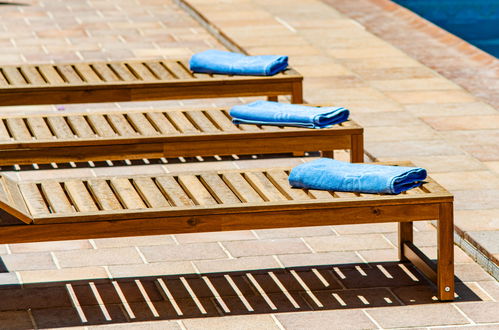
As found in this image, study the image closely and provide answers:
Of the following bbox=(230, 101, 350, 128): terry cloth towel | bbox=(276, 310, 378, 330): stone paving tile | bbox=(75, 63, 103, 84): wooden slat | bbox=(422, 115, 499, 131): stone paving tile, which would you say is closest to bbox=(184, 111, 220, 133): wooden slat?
bbox=(230, 101, 350, 128): terry cloth towel

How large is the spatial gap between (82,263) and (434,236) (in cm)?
203

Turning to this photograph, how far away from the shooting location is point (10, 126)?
741cm

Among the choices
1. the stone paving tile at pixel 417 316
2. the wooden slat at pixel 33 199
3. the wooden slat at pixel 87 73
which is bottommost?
the stone paving tile at pixel 417 316

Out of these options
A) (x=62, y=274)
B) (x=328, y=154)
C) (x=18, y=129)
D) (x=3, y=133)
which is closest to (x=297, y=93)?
(x=328, y=154)

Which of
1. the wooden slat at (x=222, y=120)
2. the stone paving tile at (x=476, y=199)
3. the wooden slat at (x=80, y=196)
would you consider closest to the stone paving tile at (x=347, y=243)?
the stone paving tile at (x=476, y=199)

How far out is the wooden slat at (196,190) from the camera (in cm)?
555

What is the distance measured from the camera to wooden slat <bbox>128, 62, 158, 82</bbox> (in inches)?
330

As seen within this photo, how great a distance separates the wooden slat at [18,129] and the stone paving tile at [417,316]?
9.21 ft

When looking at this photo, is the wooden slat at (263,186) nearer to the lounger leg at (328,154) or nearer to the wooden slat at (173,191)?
the wooden slat at (173,191)

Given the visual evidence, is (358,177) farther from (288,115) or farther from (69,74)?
(69,74)

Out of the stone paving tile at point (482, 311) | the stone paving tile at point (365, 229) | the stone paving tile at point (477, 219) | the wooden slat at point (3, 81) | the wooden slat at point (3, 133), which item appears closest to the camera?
the stone paving tile at point (482, 311)

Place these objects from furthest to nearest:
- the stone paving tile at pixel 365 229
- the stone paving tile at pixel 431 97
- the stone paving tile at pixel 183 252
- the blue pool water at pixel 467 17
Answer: the blue pool water at pixel 467 17 < the stone paving tile at pixel 431 97 < the stone paving tile at pixel 365 229 < the stone paving tile at pixel 183 252

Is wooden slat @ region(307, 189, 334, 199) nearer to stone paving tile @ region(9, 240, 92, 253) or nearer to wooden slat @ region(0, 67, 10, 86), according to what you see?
stone paving tile @ region(9, 240, 92, 253)

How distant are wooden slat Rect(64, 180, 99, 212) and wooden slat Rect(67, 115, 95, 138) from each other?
142 centimetres
